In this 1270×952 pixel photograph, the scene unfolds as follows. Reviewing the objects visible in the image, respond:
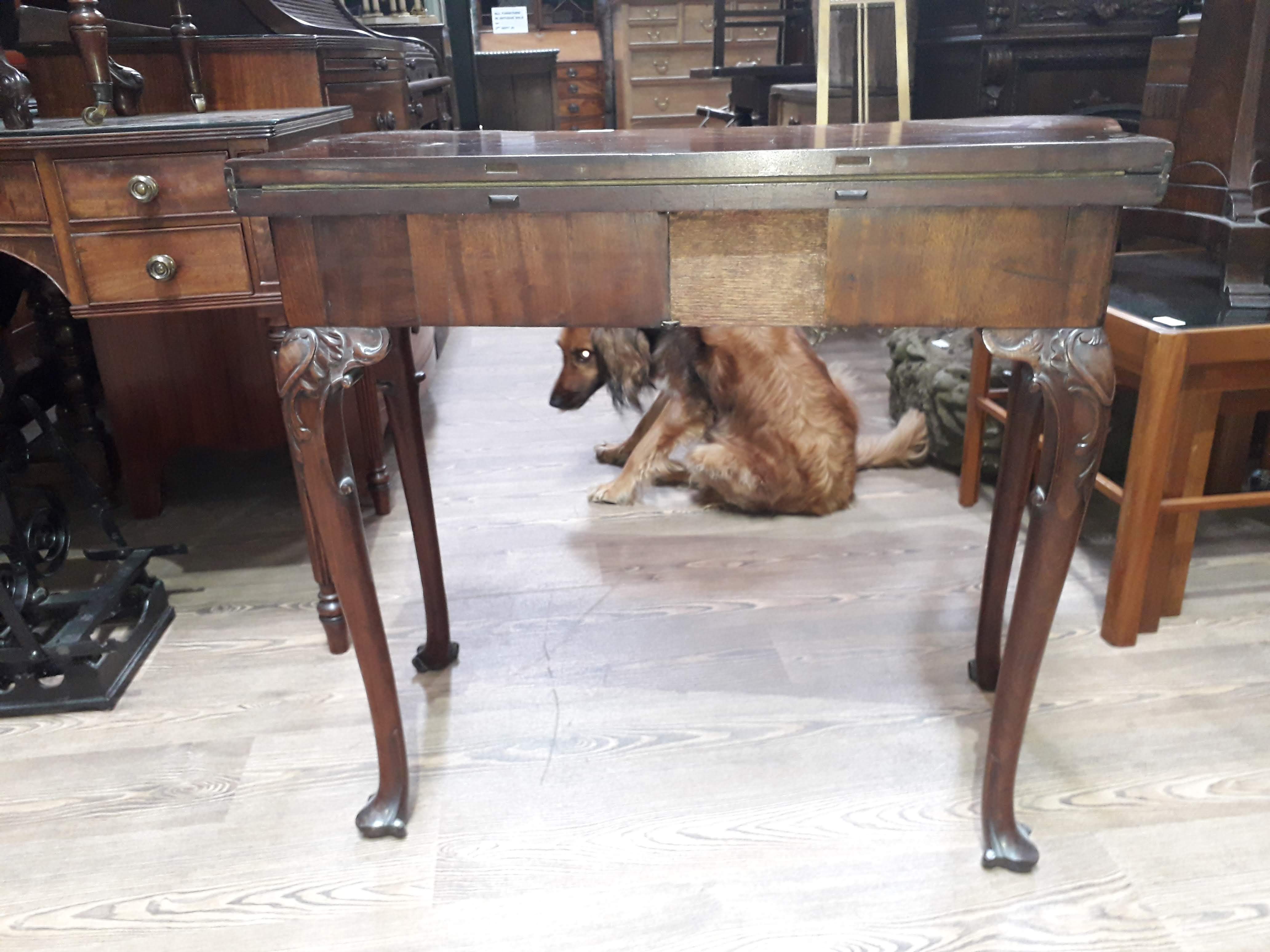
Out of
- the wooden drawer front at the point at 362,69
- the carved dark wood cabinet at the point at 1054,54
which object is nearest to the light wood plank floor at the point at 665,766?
the wooden drawer front at the point at 362,69

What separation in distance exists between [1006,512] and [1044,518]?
387 millimetres

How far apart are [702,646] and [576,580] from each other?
37 cm

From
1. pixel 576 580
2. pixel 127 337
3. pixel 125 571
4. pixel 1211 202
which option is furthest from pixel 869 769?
pixel 127 337

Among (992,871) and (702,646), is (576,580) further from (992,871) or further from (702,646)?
(992,871)

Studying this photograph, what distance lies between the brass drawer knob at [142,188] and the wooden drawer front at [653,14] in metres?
5.52

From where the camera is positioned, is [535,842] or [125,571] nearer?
[535,842]

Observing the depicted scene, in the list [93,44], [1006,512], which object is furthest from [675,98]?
[1006,512]

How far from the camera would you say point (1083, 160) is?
0.92 metres

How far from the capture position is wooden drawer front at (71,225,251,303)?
1.49 m

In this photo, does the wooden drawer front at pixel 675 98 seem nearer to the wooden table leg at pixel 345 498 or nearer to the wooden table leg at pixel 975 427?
the wooden table leg at pixel 975 427

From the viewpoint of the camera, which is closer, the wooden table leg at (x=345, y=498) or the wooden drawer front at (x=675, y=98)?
the wooden table leg at (x=345, y=498)

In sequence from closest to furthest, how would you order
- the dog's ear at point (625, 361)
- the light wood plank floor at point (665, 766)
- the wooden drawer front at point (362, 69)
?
the light wood plank floor at point (665, 766), the wooden drawer front at point (362, 69), the dog's ear at point (625, 361)

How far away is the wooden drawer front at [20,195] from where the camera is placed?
144 cm

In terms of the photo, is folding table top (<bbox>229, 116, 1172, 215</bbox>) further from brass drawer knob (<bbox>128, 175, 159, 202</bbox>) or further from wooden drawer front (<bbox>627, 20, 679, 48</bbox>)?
wooden drawer front (<bbox>627, 20, 679, 48</bbox>)
